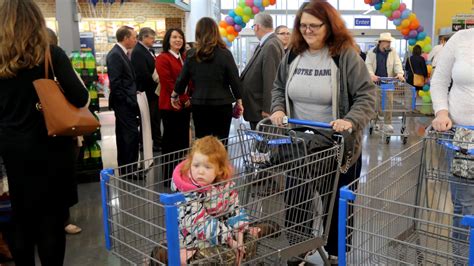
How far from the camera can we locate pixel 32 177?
2.52 m

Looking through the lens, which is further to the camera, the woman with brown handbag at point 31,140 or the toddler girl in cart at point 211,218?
the woman with brown handbag at point 31,140

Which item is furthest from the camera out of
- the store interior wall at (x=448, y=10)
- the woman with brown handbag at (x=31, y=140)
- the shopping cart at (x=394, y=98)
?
the store interior wall at (x=448, y=10)

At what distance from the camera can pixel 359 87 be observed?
265 centimetres

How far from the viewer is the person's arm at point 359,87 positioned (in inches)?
103

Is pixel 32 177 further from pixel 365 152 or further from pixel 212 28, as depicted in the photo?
pixel 365 152


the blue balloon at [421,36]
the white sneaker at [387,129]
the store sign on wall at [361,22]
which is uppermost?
the store sign on wall at [361,22]

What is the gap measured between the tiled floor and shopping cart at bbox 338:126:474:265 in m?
1.94

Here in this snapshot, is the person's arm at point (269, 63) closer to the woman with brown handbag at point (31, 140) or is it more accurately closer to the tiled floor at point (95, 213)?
the tiled floor at point (95, 213)

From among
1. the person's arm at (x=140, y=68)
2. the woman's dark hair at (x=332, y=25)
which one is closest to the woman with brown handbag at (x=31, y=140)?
the woman's dark hair at (x=332, y=25)

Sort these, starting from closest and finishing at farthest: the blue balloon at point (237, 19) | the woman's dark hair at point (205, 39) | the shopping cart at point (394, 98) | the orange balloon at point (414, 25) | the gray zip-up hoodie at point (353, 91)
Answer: the gray zip-up hoodie at point (353, 91) → the woman's dark hair at point (205, 39) → the shopping cart at point (394, 98) → the blue balloon at point (237, 19) → the orange balloon at point (414, 25)

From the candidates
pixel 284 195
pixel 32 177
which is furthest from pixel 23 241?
pixel 284 195

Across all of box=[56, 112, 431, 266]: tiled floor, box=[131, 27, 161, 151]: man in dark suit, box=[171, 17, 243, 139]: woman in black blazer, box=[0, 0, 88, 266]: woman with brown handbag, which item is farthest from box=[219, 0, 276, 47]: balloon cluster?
box=[0, 0, 88, 266]: woman with brown handbag

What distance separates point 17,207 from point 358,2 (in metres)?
19.6

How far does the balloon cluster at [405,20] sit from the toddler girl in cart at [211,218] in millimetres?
9496
